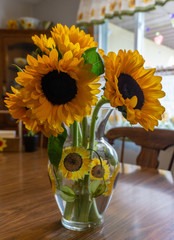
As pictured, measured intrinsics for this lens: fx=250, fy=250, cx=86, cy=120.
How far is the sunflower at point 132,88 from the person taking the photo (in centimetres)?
39

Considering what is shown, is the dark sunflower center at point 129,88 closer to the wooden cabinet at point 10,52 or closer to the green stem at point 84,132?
the green stem at point 84,132

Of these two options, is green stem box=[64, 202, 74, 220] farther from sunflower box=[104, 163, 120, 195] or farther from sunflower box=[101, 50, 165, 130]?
sunflower box=[101, 50, 165, 130]

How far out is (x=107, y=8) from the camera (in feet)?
7.71

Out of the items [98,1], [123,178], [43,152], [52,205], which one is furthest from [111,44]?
[52,205]

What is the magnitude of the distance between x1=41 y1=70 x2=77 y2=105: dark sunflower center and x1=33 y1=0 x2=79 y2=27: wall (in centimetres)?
272

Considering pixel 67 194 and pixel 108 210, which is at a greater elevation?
pixel 67 194

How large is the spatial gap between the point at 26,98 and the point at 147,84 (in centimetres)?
21

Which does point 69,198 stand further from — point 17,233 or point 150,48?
point 150,48

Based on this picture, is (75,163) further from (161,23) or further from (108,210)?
(161,23)

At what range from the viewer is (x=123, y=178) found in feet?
2.88

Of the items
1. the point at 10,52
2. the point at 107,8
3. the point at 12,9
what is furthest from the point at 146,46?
the point at 12,9

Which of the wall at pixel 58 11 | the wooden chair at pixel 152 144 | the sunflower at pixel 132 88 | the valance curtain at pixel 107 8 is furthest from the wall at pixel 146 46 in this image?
the sunflower at pixel 132 88

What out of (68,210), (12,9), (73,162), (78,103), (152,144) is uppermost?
(12,9)

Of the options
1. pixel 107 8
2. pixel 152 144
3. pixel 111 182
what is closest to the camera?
pixel 111 182
